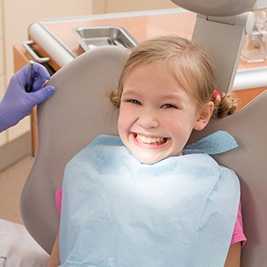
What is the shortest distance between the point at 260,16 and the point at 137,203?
105cm

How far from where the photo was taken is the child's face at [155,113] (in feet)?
3.54

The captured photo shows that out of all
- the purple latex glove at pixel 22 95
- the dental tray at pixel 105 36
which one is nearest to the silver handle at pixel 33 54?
the dental tray at pixel 105 36

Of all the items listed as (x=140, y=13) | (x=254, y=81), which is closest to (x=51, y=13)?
(x=140, y=13)

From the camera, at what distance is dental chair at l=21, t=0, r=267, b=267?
1135mm

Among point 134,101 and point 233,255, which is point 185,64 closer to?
point 134,101

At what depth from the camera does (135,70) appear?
111cm

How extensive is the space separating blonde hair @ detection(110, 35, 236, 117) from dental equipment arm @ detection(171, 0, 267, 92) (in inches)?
1.3

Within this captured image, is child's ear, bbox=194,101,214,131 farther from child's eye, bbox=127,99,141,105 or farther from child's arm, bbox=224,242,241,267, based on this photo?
child's arm, bbox=224,242,241,267

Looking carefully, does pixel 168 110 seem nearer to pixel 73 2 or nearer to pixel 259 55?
pixel 259 55

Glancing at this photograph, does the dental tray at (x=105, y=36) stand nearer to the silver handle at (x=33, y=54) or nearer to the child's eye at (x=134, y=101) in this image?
the silver handle at (x=33, y=54)

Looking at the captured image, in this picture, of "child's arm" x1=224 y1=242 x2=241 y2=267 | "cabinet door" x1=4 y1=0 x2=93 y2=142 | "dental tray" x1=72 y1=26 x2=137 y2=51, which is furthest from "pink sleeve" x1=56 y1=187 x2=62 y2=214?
"cabinet door" x1=4 y1=0 x2=93 y2=142

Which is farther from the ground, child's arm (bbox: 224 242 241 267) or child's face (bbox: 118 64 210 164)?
child's face (bbox: 118 64 210 164)

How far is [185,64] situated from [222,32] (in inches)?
5.2

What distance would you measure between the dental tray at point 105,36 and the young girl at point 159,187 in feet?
2.33
